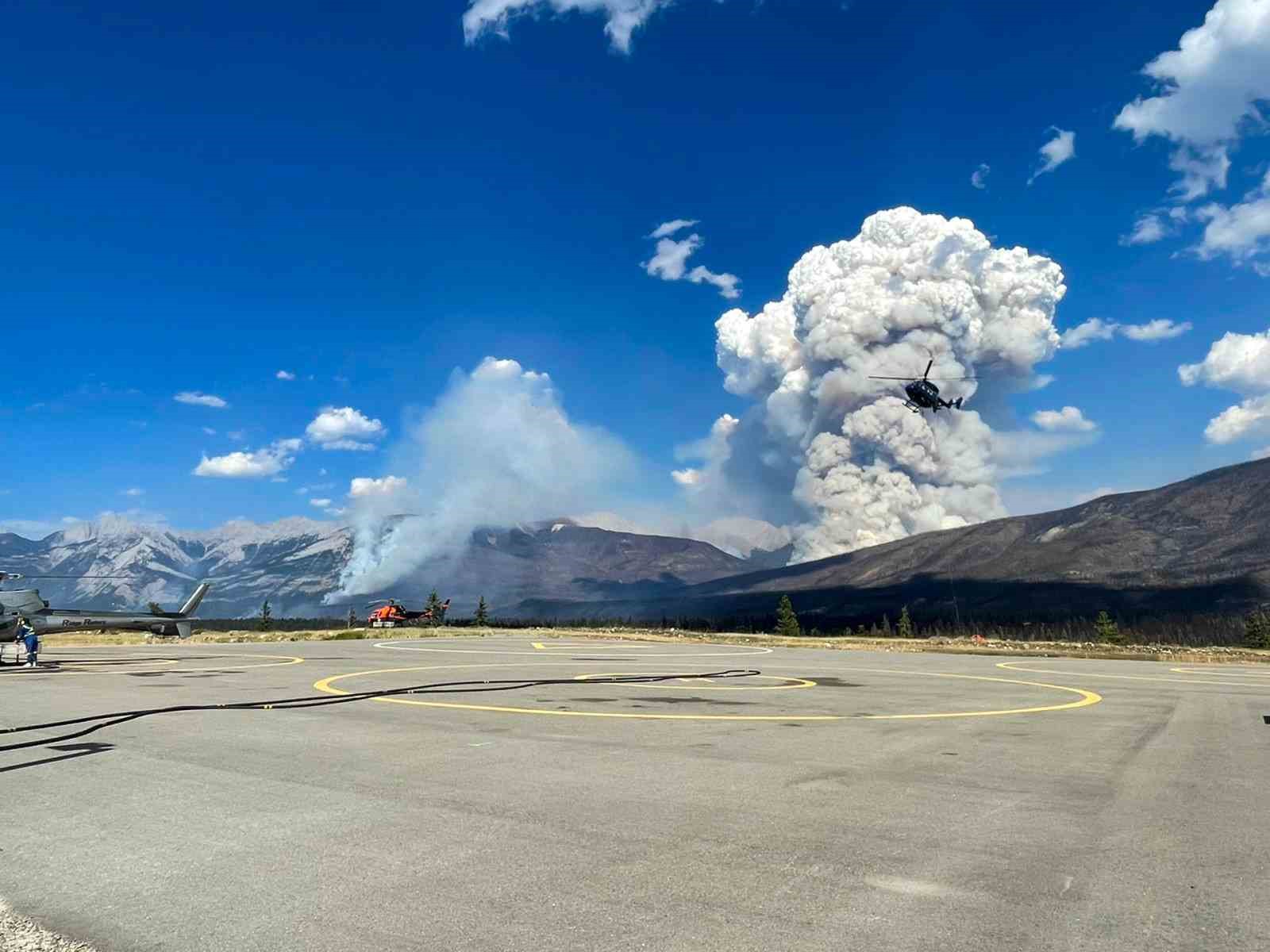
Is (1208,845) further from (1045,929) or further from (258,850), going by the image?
(258,850)

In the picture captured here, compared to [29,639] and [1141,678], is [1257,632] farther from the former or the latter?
[29,639]

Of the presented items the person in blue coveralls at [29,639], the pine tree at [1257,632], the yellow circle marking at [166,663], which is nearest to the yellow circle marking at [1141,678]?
the yellow circle marking at [166,663]

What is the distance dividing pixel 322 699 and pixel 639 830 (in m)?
14.1

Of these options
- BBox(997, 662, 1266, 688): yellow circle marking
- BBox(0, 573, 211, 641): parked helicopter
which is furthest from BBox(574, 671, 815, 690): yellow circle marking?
BBox(0, 573, 211, 641): parked helicopter

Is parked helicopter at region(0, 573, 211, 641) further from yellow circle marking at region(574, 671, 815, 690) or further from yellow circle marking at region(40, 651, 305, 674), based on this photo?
yellow circle marking at region(574, 671, 815, 690)

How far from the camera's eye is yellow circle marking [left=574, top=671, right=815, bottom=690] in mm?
23422

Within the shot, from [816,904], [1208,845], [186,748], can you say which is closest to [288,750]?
[186,748]

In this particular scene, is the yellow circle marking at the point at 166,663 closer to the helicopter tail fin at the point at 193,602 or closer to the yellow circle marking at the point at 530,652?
the yellow circle marking at the point at 530,652

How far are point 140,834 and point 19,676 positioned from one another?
2488cm

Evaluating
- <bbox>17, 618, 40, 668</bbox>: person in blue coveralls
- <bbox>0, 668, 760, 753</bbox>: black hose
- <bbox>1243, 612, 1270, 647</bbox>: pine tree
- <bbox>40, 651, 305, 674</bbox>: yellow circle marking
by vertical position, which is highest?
<bbox>17, 618, 40, 668</bbox>: person in blue coveralls

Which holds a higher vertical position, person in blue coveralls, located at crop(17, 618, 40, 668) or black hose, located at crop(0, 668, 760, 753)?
person in blue coveralls, located at crop(17, 618, 40, 668)

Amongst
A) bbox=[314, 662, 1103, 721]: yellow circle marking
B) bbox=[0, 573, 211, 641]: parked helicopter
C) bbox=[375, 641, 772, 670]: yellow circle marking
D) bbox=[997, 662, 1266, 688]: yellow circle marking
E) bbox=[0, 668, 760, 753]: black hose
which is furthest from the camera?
bbox=[375, 641, 772, 670]: yellow circle marking

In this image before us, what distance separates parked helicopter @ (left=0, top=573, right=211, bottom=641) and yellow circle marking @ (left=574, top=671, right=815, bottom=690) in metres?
22.2

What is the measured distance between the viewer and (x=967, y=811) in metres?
8.75
